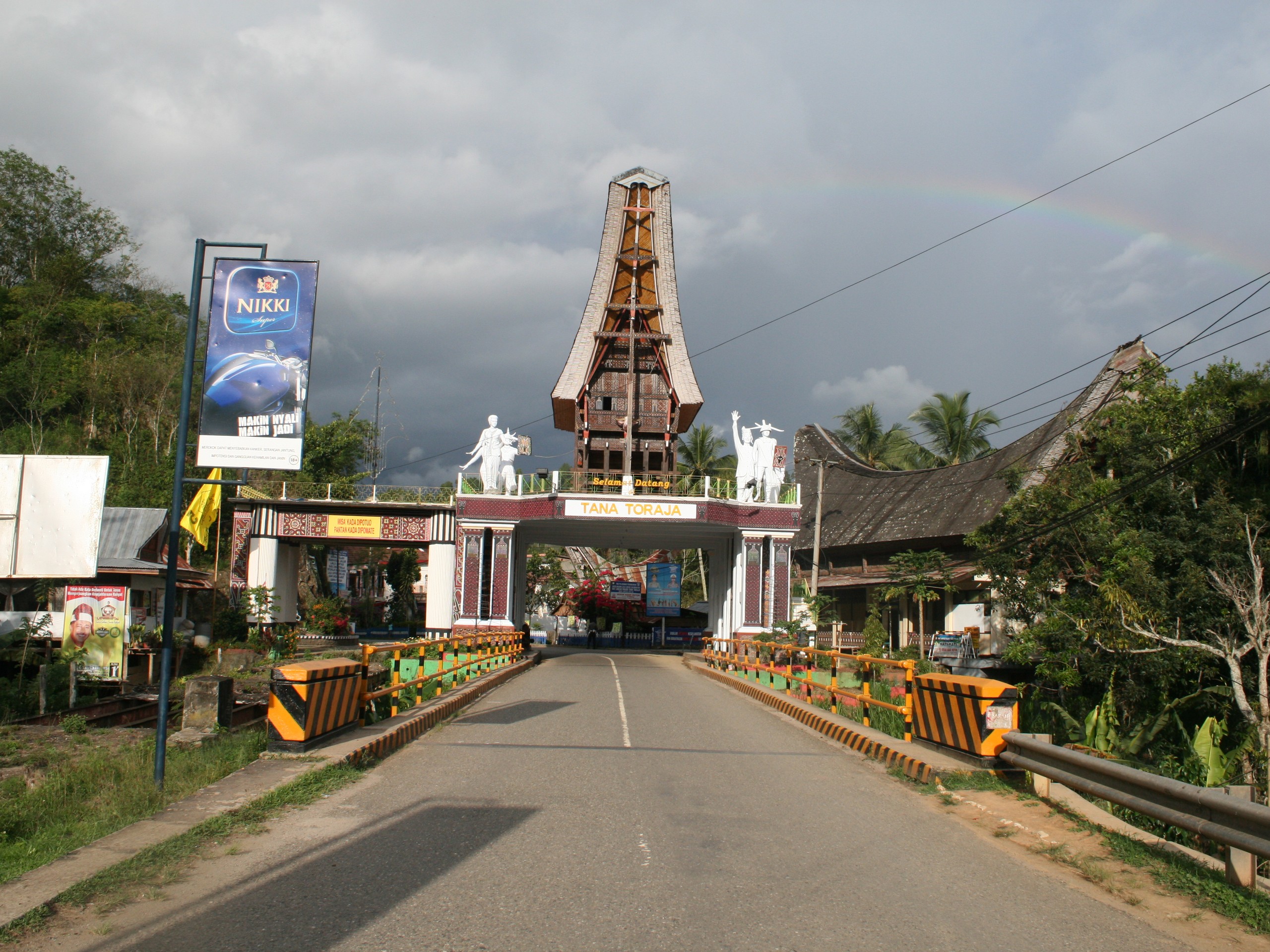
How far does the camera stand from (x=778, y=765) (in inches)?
407

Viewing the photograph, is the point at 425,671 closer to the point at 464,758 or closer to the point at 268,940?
the point at 464,758

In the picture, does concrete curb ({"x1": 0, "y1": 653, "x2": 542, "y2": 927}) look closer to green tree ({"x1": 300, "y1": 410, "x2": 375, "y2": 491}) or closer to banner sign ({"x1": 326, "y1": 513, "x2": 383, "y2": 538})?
banner sign ({"x1": 326, "y1": 513, "x2": 383, "y2": 538})

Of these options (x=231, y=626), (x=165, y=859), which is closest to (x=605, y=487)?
(x=231, y=626)

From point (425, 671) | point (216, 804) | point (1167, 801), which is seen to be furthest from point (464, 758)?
point (425, 671)

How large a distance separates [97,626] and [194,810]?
52.2ft

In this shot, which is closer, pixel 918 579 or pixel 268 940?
pixel 268 940

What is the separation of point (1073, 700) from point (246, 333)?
659 inches

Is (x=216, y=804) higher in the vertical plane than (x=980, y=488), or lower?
lower

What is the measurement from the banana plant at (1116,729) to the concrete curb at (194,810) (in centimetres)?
1097

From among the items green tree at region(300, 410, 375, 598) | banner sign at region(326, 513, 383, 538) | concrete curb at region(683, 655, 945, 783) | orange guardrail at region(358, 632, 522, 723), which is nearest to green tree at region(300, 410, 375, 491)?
green tree at region(300, 410, 375, 598)

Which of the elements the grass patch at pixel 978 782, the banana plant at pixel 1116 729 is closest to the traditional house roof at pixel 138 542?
the banana plant at pixel 1116 729

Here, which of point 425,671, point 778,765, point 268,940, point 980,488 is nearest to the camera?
point 268,940

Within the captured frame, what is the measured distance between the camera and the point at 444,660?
61.4 ft

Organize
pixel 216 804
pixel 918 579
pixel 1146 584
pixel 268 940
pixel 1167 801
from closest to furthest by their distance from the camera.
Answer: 1. pixel 268 940
2. pixel 1167 801
3. pixel 216 804
4. pixel 1146 584
5. pixel 918 579
